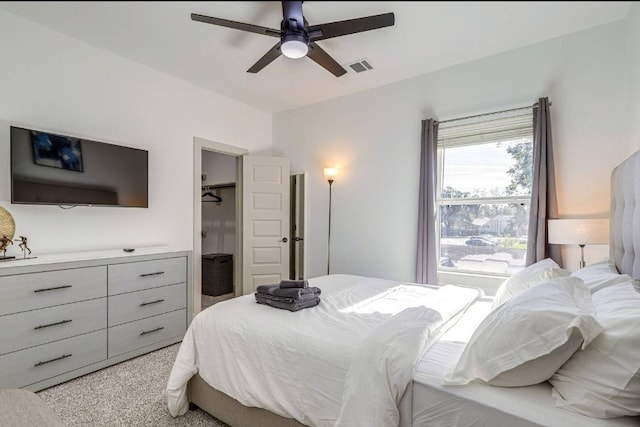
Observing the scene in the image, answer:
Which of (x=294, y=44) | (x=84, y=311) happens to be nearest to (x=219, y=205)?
(x=84, y=311)

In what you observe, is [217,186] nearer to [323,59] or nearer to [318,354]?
[323,59]

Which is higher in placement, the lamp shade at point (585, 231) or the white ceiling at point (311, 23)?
the white ceiling at point (311, 23)

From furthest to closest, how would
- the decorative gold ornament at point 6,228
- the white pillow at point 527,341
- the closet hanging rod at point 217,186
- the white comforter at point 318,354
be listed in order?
the closet hanging rod at point 217,186 → the decorative gold ornament at point 6,228 → the white comforter at point 318,354 → the white pillow at point 527,341

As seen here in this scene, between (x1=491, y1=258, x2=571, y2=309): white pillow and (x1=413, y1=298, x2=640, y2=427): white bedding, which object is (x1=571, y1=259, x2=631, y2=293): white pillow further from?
(x1=413, y1=298, x2=640, y2=427): white bedding

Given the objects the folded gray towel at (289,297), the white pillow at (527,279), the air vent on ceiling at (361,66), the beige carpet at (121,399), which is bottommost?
the beige carpet at (121,399)

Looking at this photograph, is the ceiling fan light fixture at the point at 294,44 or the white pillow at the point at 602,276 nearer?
the ceiling fan light fixture at the point at 294,44

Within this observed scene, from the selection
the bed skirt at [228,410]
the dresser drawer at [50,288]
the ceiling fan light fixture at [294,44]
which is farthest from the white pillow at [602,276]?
the dresser drawer at [50,288]

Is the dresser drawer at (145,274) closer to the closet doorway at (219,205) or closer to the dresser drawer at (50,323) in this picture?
the dresser drawer at (50,323)

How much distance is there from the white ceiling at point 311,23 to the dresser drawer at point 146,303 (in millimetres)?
1864

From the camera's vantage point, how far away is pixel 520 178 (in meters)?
2.95

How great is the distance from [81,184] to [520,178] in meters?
3.73

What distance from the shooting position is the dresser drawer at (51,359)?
206 cm

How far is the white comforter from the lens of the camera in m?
1.26

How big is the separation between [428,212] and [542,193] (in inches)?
37.8
